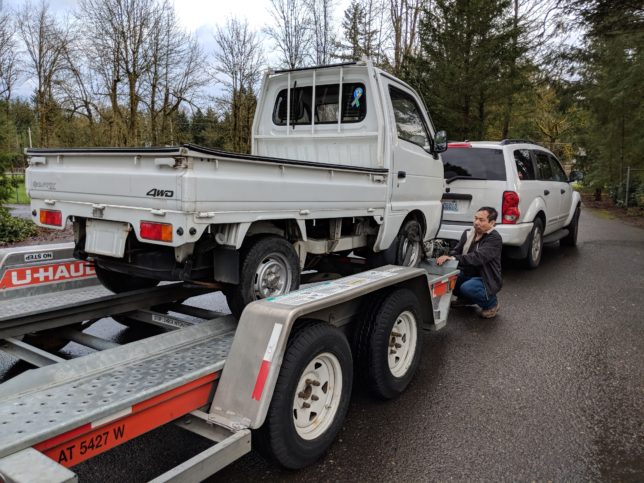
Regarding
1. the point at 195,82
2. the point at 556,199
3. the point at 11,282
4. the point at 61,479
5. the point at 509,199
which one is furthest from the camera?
the point at 195,82

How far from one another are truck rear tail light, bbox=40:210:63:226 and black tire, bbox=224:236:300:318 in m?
1.32

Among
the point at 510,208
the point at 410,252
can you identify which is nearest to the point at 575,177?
the point at 510,208

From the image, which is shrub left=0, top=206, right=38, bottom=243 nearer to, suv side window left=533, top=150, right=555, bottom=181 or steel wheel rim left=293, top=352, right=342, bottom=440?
steel wheel rim left=293, top=352, right=342, bottom=440

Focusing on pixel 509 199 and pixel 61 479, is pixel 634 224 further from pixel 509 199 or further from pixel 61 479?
pixel 61 479

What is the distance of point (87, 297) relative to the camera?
12.8 feet

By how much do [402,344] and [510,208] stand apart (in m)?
4.45

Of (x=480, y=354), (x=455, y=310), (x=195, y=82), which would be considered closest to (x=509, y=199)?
(x=455, y=310)

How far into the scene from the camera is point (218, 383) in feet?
8.47

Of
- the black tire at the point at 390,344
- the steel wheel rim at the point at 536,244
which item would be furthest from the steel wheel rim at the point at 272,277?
the steel wheel rim at the point at 536,244

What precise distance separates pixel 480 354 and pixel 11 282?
13.1ft

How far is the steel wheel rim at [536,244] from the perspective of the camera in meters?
8.38

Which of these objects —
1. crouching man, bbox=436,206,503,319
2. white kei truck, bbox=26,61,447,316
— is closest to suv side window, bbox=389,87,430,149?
white kei truck, bbox=26,61,447,316

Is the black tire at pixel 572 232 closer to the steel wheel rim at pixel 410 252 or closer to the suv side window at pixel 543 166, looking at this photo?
the suv side window at pixel 543 166

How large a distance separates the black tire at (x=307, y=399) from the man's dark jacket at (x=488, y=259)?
291 cm
